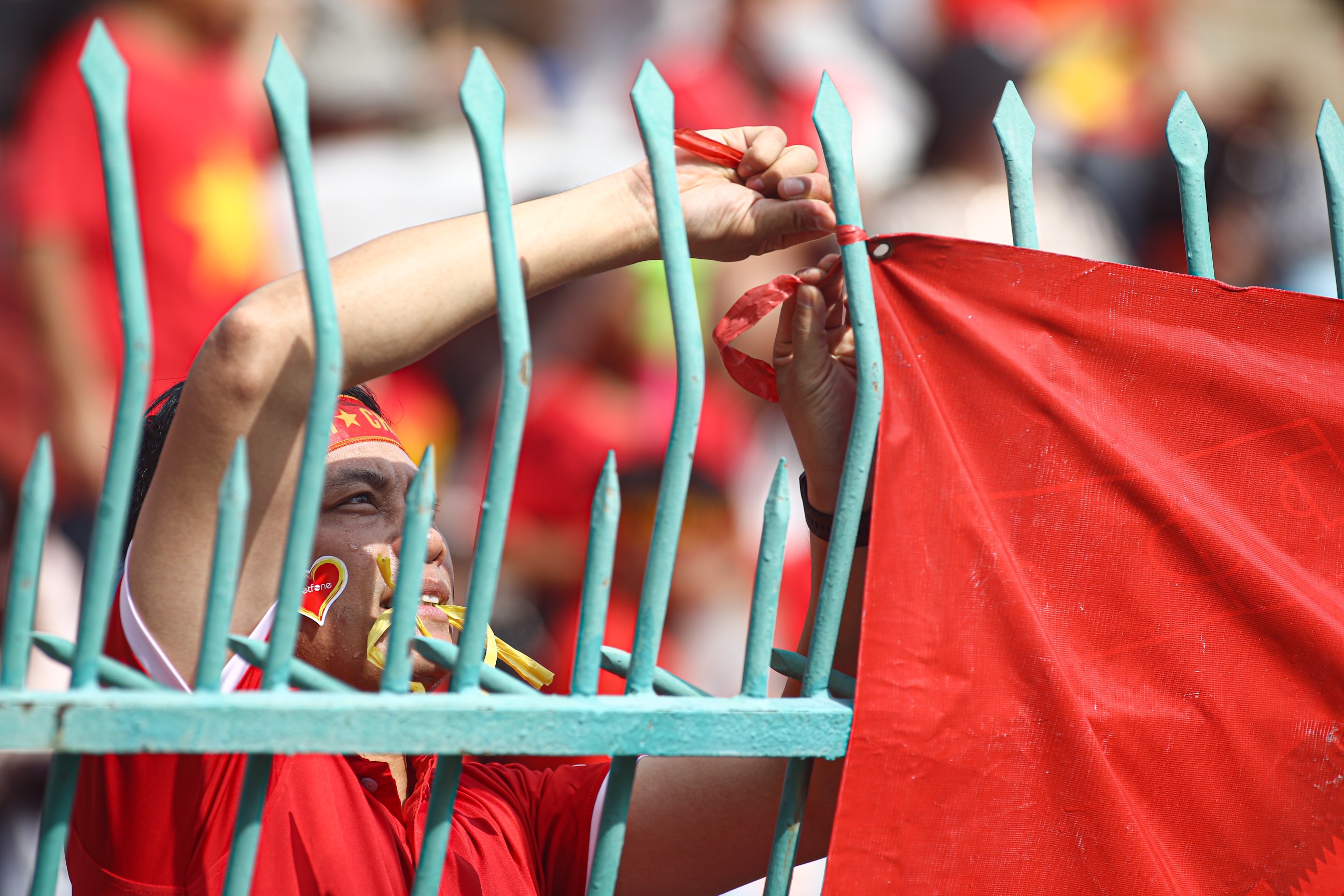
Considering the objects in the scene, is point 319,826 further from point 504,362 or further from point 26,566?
point 504,362

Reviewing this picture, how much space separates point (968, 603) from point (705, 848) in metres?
Answer: 0.60

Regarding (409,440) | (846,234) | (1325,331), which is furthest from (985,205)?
(846,234)

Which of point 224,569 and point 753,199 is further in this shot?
point 753,199

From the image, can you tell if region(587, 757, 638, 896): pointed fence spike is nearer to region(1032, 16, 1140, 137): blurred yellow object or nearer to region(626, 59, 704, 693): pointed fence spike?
region(626, 59, 704, 693): pointed fence spike

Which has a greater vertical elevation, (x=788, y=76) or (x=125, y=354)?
(x=788, y=76)

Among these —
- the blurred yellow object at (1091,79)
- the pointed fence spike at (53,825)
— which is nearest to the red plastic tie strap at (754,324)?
the pointed fence spike at (53,825)

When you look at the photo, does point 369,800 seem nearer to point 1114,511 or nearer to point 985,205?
point 1114,511

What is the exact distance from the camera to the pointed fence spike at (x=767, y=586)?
4.67ft

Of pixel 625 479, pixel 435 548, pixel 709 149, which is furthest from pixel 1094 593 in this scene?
pixel 625 479

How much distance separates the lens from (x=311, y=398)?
130 centimetres

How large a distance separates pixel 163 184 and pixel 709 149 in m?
2.15

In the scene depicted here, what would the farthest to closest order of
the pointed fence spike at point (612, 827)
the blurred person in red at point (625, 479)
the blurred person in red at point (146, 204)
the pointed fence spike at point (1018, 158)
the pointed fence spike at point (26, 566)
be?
the blurred person in red at point (625, 479)
the blurred person in red at point (146, 204)
the pointed fence spike at point (1018, 158)
the pointed fence spike at point (612, 827)
the pointed fence spike at point (26, 566)

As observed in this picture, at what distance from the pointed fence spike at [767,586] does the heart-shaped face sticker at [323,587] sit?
27.1 inches

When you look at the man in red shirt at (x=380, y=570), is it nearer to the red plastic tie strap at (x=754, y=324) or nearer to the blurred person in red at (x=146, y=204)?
the red plastic tie strap at (x=754, y=324)
